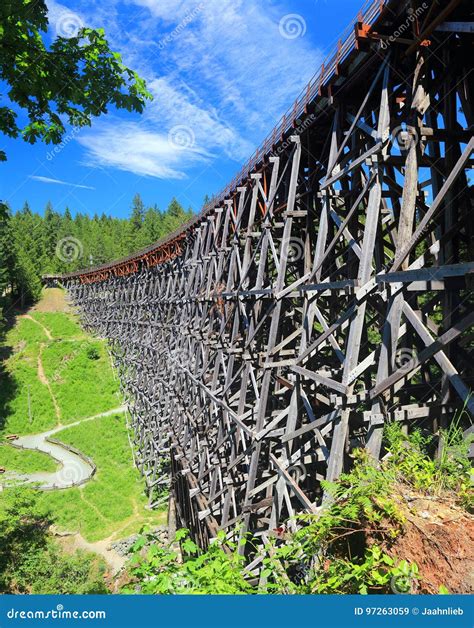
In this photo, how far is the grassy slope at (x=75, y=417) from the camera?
54.2ft

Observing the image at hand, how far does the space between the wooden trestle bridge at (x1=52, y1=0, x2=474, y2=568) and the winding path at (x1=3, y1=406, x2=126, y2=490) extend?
29.1 feet

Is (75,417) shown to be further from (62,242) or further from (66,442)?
(62,242)

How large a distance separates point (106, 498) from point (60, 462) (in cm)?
559

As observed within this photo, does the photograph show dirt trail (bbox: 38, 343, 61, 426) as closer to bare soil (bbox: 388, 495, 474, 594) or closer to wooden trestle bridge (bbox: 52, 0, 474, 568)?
wooden trestle bridge (bbox: 52, 0, 474, 568)

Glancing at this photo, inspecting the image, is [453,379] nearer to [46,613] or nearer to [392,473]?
[392,473]

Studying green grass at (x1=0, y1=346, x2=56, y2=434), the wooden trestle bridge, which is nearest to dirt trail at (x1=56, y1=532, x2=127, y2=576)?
the wooden trestle bridge

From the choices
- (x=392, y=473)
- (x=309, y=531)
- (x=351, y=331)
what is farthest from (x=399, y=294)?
(x=309, y=531)

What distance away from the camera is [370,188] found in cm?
502

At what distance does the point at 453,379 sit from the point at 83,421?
88.8 feet

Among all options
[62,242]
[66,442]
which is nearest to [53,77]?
[66,442]

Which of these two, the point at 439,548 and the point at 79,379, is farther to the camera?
the point at 79,379

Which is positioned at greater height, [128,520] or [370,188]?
[370,188]

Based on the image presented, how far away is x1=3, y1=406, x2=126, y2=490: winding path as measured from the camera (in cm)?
1896

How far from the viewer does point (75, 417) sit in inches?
1093
